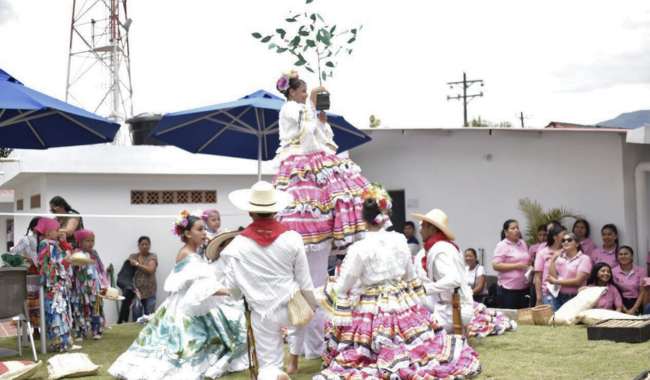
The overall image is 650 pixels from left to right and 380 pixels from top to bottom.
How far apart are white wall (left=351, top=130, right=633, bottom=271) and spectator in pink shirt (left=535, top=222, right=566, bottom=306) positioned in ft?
3.85

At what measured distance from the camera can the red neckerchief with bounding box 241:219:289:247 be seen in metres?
6.48

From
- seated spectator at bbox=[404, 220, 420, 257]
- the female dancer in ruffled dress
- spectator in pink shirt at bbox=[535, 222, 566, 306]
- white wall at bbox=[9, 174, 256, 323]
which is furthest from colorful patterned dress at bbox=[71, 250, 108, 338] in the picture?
spectator in pink shirt at bbox=[535, 222, 566, 306]

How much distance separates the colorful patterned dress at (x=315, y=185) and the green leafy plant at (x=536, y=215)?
5.26 meters

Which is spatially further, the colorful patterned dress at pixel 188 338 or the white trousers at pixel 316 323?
the white trousers at pixel 316 323

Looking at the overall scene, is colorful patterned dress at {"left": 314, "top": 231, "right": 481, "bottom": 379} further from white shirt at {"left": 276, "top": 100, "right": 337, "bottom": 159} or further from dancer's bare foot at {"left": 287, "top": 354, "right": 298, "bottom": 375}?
white shirt at {"left": 276, "top": 100, "right": 337, "bottom": 159}

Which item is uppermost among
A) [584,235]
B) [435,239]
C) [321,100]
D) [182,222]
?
[321,100]

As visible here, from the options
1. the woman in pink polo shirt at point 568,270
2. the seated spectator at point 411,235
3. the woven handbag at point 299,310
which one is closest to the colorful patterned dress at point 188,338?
the woven handbag at point 299,310

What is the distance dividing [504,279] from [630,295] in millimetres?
1759

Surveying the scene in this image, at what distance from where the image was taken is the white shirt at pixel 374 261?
6820 mm

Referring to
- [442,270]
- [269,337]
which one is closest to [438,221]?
[442,270]

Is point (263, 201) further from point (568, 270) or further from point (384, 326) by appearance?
point (568, 270)

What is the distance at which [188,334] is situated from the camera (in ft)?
24.7

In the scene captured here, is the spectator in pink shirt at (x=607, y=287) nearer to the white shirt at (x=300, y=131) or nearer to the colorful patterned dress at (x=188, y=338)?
the white shirt at (x=300, y=131)

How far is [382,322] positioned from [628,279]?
4.66 meters
